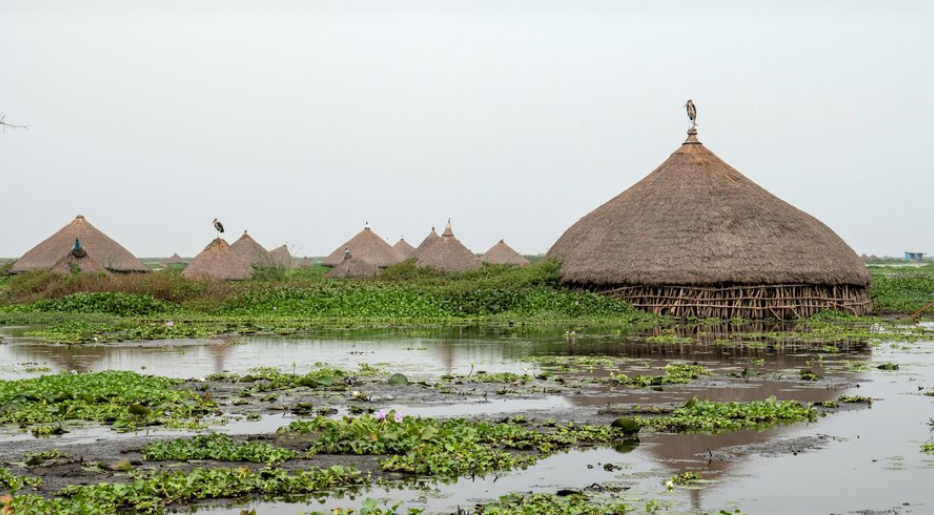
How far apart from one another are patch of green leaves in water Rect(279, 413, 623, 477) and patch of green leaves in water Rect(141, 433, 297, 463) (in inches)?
17.3

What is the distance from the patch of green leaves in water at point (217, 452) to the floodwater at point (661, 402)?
44.7 inches

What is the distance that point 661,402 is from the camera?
1295 cm

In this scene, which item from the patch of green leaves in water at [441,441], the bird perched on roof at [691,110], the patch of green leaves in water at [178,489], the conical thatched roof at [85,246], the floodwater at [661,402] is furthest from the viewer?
the conical thatched roof at [85,246]

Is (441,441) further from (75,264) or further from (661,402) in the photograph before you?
(75,264)

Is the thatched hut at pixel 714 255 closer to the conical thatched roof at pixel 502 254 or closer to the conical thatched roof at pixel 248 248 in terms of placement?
the conical thatched roof at pixel 248 248

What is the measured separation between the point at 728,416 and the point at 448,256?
136ft

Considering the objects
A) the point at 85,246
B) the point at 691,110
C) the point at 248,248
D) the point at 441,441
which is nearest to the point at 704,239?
the point at 691,110

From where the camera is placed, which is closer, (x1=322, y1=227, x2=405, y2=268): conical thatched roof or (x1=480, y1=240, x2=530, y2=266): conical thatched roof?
(x1=322, y1=227, x2=405, y2=268): conical thatched roof

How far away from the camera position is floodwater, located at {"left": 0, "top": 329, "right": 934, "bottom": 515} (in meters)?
8.25

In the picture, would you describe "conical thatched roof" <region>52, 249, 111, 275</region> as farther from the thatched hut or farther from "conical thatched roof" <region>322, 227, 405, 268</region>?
"conical thatched roof" <region>322, 227, 405, 268</region>

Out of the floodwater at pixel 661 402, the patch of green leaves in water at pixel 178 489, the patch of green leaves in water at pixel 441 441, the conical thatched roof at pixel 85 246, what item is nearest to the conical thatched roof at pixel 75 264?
the conical thatched roof at pixel 85 246

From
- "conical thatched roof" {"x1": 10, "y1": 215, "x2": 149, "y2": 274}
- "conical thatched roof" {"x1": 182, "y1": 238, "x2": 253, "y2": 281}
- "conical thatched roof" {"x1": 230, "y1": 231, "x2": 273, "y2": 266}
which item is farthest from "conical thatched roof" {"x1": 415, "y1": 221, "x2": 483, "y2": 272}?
"conical thatched roof" {"x1": 10, "y1": 215, "x2": 149, "y2": 274}

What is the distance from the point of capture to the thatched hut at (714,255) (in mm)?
27969

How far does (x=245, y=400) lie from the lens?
1285 cm
